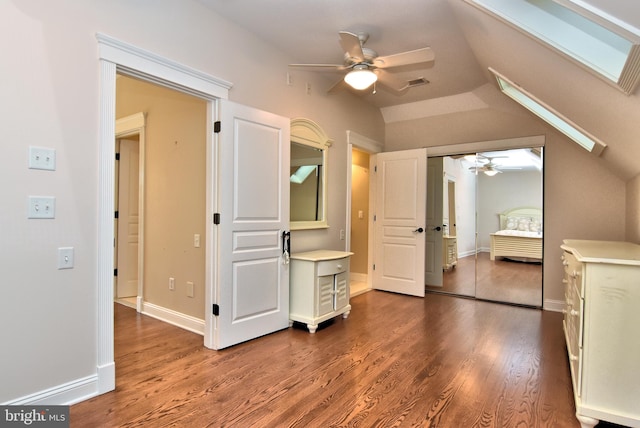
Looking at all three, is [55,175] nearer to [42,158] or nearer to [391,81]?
[42,158]

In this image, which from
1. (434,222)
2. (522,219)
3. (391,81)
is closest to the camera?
(391,81)

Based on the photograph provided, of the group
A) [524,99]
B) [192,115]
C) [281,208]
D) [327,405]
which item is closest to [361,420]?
[327,405]

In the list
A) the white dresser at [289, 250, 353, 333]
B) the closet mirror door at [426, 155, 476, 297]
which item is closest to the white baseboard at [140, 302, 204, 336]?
the white dresser at [289, 250, 353, 333]

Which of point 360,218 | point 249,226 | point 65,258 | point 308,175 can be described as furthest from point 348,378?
point 360,218

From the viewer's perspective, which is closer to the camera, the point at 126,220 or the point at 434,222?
the point at 126,220

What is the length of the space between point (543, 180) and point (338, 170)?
2.55 m

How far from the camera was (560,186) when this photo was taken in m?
4.09

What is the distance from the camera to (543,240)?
13.7ft

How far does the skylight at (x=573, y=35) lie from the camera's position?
171 cm

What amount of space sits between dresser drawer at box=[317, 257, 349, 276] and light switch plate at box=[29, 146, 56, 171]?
2243mm

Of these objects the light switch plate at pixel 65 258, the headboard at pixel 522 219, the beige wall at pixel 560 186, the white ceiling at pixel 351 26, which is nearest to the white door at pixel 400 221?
the beige wall at pixel 560 186

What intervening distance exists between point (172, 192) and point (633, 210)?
4.63 metres

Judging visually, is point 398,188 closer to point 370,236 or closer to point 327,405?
point 370,236

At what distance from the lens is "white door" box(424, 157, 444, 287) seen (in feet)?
16.6
